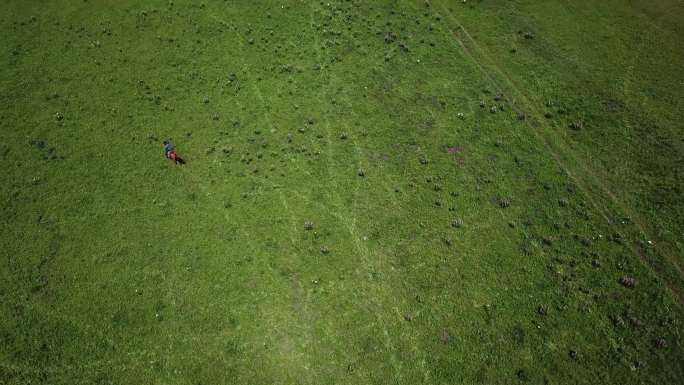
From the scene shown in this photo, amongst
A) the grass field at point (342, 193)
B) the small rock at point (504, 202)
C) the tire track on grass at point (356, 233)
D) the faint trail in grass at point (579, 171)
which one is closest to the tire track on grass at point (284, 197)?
the grass field at point (342, 193)

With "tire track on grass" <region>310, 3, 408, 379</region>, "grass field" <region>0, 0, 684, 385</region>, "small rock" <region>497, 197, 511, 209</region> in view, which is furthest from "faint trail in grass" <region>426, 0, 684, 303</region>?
"tire track on grass" <region>310, 3, 408, 379</region>

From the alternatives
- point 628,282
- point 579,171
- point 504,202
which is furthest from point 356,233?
point 579,171

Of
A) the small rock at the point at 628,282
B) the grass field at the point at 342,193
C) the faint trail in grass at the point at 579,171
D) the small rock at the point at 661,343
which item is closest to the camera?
the small rock at the point at 661,343

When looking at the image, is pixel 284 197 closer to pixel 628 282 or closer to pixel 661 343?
pixel 628 282

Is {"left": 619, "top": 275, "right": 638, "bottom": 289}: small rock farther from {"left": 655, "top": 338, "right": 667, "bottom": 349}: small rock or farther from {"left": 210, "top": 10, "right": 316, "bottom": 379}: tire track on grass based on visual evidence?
{"left": 210, "top": 10, "right": 316, "bottom": 379}: tire track on grass

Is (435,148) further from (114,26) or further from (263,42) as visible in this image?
(114,26)

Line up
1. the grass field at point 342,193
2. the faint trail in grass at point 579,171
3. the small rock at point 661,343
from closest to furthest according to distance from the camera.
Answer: the small rock at point 661,343 < the grass field at point 342,193 < the faint trail in grass at point 579,171

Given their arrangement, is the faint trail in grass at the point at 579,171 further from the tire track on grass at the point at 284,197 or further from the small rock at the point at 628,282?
the tire track on grass at the point at 284,197
